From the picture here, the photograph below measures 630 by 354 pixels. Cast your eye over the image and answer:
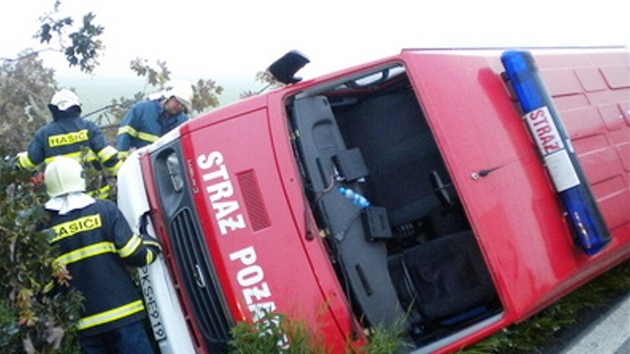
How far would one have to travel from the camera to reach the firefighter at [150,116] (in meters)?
5.06

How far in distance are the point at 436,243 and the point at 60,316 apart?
2.02 m

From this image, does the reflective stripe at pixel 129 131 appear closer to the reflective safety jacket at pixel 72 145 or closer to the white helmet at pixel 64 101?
the reflective safety jacket at pixel 72 145

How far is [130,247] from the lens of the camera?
3260 millimetres

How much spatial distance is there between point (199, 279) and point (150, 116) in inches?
87.2

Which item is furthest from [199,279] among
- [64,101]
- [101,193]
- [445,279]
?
[64,101]

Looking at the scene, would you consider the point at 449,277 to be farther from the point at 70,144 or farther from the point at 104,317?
the point at 70,144

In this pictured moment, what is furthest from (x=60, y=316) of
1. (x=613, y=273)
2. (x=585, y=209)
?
(x=613, y=273)

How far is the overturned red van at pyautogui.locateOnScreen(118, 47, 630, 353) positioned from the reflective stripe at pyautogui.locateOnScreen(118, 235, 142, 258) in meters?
0.17

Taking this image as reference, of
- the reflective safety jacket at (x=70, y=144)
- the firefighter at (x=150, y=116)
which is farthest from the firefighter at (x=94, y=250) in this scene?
the firefighter at (x=150, y=116)

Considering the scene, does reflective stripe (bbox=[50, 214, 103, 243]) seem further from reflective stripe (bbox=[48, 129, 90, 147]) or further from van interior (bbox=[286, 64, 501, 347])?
reflective stripe (bbox=[48, 129, 90, 147])

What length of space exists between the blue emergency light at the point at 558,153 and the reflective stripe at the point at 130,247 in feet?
7.04

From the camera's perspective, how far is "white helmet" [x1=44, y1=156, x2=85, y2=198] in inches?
129

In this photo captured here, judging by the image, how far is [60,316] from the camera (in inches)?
126

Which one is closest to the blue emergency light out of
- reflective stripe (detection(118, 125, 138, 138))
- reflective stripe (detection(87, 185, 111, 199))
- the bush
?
the bush
